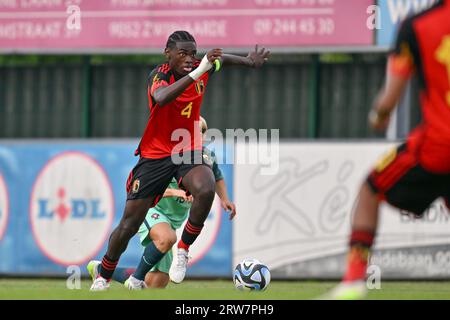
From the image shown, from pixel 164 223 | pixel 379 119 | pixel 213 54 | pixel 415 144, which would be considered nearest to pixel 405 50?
pixel 379 119

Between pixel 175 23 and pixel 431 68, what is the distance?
32.6ft

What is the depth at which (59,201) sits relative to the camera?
17.0 metres

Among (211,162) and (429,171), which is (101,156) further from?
(429,171)

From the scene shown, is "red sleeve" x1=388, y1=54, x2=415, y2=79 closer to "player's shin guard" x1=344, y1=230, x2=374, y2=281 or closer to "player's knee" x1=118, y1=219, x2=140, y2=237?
"player's shin guard" x1=344, y1=230, x2=374, y2=281

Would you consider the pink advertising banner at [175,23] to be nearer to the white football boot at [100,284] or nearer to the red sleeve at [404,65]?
the white football boot at [100,284]

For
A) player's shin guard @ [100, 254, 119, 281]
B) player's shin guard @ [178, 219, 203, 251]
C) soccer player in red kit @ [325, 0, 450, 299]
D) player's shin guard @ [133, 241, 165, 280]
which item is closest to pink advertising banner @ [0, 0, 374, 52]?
player's shin guard @ [133, 241, 165, 280]

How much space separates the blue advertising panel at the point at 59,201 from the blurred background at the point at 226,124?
2 cm

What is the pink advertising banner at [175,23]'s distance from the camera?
54.4ft

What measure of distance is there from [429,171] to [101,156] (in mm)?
9978

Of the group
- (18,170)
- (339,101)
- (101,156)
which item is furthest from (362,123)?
(18,170)

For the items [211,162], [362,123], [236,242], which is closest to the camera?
Answer: [211,162]

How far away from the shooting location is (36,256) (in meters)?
17.0

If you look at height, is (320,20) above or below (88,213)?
above

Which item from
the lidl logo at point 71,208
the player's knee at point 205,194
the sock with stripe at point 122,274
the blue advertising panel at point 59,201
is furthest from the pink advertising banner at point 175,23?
the player's knee at point 205,194
